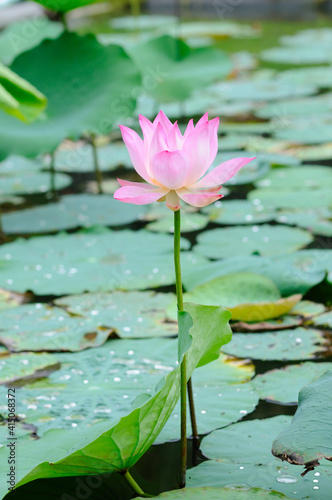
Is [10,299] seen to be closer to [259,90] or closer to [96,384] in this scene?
[96,384]

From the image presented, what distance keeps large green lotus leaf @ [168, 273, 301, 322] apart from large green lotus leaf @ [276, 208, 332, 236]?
56 cm

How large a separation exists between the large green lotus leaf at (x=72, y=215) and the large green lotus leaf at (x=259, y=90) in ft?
5.97

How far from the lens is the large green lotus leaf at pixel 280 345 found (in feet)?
4.89

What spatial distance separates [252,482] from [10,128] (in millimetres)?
1704

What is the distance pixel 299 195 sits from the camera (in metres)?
2.57

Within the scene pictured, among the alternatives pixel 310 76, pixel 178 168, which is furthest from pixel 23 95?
pixel 310 76

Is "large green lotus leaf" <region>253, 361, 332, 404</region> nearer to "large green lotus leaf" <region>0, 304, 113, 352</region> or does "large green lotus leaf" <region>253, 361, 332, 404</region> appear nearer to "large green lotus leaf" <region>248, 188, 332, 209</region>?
"large green lotus leaf" <region>0, 304, 113, 352</region>

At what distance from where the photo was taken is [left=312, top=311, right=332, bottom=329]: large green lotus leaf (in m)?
1.62

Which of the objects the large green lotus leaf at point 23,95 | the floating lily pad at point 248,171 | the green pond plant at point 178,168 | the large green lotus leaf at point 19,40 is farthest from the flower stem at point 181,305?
the large green lotus leaf at point 19,40

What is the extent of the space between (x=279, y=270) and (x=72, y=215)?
38.3 inches

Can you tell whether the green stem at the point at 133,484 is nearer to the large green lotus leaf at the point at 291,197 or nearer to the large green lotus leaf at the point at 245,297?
the large green lotus leaf at the point at 245,297

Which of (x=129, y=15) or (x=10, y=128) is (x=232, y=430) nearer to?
(x=10, y=128)

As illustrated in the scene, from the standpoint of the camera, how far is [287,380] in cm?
139

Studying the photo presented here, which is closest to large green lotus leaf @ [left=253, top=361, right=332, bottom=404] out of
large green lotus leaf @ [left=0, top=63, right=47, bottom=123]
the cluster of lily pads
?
the cluster of lily pads
